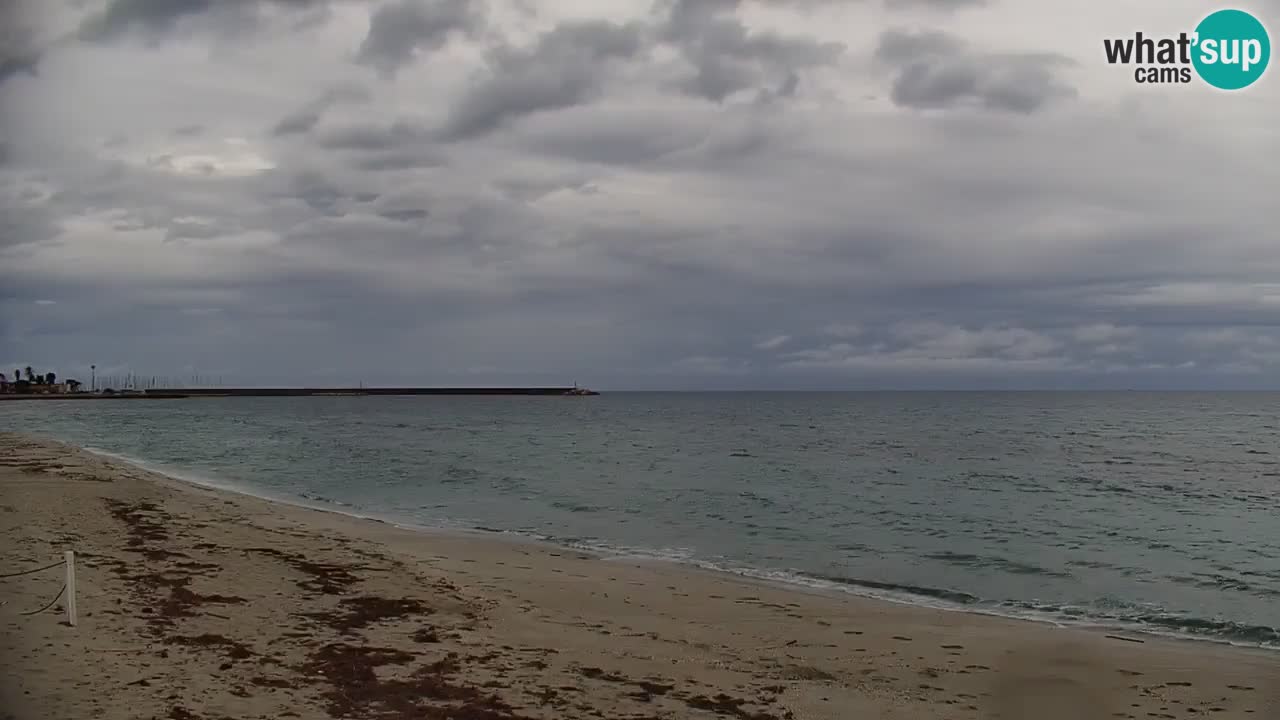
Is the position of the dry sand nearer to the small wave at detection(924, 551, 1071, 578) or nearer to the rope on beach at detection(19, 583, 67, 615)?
the rope on beach at detection(19, 583, 67, 615)

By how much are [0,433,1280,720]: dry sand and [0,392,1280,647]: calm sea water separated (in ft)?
12.0

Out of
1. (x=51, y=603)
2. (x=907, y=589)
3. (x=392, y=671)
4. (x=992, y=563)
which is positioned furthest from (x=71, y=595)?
(x=992, y=563)

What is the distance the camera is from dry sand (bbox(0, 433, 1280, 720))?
29.0 ft

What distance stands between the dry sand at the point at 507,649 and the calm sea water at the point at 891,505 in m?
3.67

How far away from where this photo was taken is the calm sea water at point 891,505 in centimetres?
1833

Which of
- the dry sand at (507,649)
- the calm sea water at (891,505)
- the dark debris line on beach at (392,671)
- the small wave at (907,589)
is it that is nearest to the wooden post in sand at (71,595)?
the dry sand at (507,649)

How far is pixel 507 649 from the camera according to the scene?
11.2 meters

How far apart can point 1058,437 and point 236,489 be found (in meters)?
A: 66.5

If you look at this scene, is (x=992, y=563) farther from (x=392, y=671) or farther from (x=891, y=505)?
(x=392, y=671)

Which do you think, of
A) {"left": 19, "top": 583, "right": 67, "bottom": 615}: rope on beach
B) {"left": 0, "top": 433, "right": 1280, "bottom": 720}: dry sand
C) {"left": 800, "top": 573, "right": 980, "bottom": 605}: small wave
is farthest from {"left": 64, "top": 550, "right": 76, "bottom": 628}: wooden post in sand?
{"left": 800, "top": 573, "right": 980, "bottom": 605}: small wave

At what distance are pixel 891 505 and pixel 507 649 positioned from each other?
2306cm

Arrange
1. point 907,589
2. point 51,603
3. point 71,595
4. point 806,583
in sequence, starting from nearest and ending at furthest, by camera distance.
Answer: point 71,595, point 51,603, point 907,589, point 806,583

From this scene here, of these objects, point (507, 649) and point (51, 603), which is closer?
point (51, 603)

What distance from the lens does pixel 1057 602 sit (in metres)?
17.0
